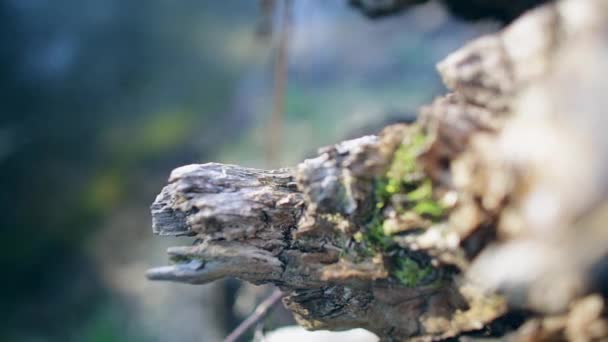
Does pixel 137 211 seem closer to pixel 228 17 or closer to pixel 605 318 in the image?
pixel 228 17

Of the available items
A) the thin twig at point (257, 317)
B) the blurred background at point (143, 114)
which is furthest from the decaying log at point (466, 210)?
the blurred background at point (143, 114)

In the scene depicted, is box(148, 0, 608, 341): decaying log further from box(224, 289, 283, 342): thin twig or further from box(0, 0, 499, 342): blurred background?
box(0, 0, 499, 342): blurred background

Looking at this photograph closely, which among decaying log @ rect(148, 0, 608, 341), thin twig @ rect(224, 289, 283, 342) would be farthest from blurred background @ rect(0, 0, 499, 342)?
decaying log @ rect(148, 0, 608, 341)

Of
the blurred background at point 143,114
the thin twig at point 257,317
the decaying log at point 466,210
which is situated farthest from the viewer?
the blurred background at point 143,114

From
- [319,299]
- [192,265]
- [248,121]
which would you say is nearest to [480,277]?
[319,299]

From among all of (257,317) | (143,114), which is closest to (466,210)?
(257,317)

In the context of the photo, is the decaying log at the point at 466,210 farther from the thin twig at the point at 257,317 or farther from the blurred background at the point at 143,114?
the blurred background at the point at 143,114
